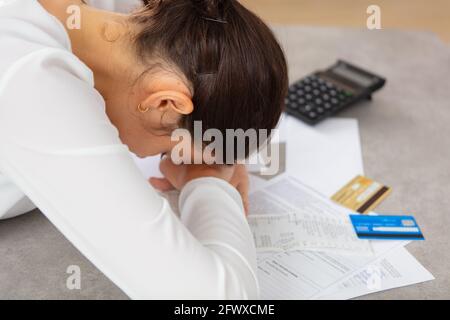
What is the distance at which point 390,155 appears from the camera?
94cm

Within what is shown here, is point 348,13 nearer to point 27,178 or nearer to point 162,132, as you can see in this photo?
point 162,132

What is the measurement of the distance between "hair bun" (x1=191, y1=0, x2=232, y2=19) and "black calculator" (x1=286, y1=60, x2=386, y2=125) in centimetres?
38

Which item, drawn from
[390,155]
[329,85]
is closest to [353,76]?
[329,85]

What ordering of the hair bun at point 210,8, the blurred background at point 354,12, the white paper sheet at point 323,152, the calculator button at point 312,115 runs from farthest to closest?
the blurred background at point 354,12 < the calculator button at point 312,115 < the white paper sheet at point 323,152 < the hair bun at point 210,8

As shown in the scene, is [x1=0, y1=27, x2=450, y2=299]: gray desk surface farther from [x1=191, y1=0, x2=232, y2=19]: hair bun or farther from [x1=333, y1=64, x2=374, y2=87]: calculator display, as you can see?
[x1=191, y1=0, x2=232, y2=19]: hair bun

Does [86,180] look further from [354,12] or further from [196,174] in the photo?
[354,12]

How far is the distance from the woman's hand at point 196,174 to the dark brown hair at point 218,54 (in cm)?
10

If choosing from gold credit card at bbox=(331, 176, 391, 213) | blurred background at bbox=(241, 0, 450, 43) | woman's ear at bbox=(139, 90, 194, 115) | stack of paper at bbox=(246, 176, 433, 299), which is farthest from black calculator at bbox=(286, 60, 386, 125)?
blurred background at bbox=(241, 0, 450, 43)

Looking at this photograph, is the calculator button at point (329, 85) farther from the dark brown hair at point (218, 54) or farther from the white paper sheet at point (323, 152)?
the dark brown hair at point (218, 54)

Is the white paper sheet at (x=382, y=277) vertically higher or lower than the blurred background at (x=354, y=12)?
higher

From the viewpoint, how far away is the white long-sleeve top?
55cm

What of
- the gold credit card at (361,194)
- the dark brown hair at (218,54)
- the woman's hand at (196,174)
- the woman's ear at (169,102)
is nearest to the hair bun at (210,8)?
the dark brown hair at (218,54)

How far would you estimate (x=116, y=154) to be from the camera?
0.57 m

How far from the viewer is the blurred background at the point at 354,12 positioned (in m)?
2.09
